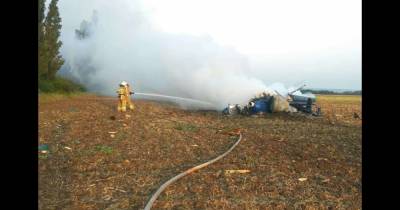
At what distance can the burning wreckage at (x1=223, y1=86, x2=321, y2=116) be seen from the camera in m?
25.0

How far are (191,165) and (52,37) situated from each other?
32.3 metres

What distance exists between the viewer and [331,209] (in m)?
7.03

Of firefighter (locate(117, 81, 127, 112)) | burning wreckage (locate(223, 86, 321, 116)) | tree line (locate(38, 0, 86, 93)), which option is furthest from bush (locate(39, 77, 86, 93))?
burning wreckage (locate(223, 86, 321, 116))

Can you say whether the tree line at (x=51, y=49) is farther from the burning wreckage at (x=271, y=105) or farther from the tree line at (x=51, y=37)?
the burning wreckage at (x=271, y=105)

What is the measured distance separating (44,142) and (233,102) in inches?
621

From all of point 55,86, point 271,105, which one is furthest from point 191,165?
point 55,86

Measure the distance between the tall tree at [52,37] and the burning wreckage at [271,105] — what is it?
819 inches

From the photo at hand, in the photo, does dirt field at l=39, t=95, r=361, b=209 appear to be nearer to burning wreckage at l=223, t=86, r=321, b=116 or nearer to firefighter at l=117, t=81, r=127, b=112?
firefighter at l=117, t=81, r=127, b=112

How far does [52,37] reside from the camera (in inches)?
1516

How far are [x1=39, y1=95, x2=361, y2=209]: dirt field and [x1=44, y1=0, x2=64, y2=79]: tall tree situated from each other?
21.2 meters
